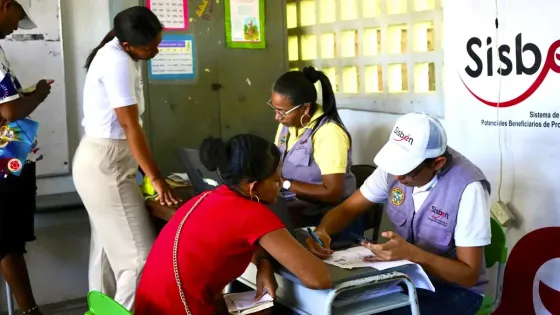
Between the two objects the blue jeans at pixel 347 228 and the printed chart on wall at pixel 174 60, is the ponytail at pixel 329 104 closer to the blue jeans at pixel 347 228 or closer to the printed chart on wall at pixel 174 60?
the blue jeans at pixel 347 228

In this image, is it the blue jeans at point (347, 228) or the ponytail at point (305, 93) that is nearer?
the blue jeans at point (347, 228)

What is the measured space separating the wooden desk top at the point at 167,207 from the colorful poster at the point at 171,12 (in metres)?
1.00

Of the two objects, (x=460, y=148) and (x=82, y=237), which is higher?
(x=460, y=148)

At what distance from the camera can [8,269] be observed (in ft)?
9.46

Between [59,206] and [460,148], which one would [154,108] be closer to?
[59,206]

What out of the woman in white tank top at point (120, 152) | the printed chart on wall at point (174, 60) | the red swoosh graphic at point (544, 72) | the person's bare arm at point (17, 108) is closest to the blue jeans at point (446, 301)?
the red swoosh graphic at point (544, 72)

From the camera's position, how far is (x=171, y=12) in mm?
3342

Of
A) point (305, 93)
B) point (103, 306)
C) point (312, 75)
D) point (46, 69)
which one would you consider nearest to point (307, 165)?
point (305, 93)

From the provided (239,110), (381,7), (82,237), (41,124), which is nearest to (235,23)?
(239,110)

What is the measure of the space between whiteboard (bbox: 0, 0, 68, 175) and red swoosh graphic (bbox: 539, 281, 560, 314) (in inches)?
94.9

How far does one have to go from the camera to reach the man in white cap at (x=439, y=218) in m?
1.78

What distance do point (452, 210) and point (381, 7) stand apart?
1660mm

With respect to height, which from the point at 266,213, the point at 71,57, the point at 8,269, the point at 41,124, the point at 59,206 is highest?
the point at 71,57

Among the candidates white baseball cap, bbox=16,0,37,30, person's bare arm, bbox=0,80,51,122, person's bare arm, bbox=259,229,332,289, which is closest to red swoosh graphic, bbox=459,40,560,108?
person's bare arm, bbox=259,229,332,289
